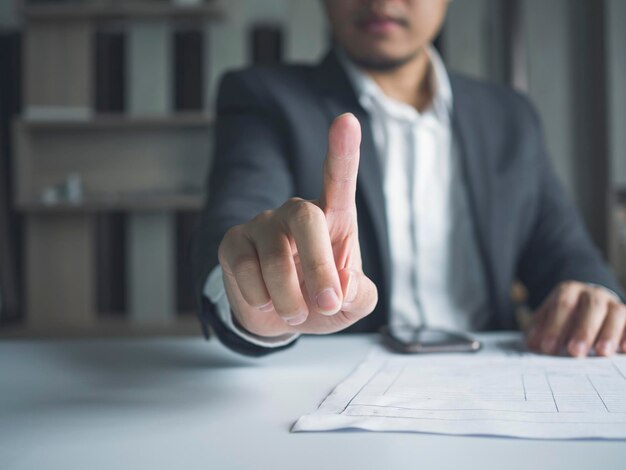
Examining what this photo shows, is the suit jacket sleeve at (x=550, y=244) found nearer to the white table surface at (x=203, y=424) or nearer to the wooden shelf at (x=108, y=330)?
the white table surface at (x=203, y=424)

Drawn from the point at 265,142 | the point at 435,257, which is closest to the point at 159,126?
the point at 265,142

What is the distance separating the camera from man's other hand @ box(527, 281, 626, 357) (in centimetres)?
64

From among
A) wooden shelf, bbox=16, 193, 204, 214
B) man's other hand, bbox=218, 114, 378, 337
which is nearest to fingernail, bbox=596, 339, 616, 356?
man's other hand, bbox=218, 114, 378, 337

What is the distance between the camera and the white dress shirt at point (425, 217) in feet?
3.59

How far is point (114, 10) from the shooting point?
210 centimetres

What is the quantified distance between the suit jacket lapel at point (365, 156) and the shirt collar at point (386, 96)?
0.02m

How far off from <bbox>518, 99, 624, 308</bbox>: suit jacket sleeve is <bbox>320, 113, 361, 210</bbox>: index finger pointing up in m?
0.66

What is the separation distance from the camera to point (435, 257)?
3.66ft

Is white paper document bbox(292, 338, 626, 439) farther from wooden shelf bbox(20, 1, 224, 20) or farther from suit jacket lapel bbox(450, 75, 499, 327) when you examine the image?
wooden shelf bbox(20, 1, 224, 20)

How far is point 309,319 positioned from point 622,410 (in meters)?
0.25

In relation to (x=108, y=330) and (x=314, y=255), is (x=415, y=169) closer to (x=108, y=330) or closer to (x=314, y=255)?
(x=314, y=255)

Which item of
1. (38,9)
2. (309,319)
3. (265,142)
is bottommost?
(309,319)

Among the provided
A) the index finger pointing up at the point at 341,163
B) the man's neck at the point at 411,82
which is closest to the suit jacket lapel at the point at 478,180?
the man's neck at the point at 411,82

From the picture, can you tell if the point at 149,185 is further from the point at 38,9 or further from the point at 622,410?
the point at 622,410
